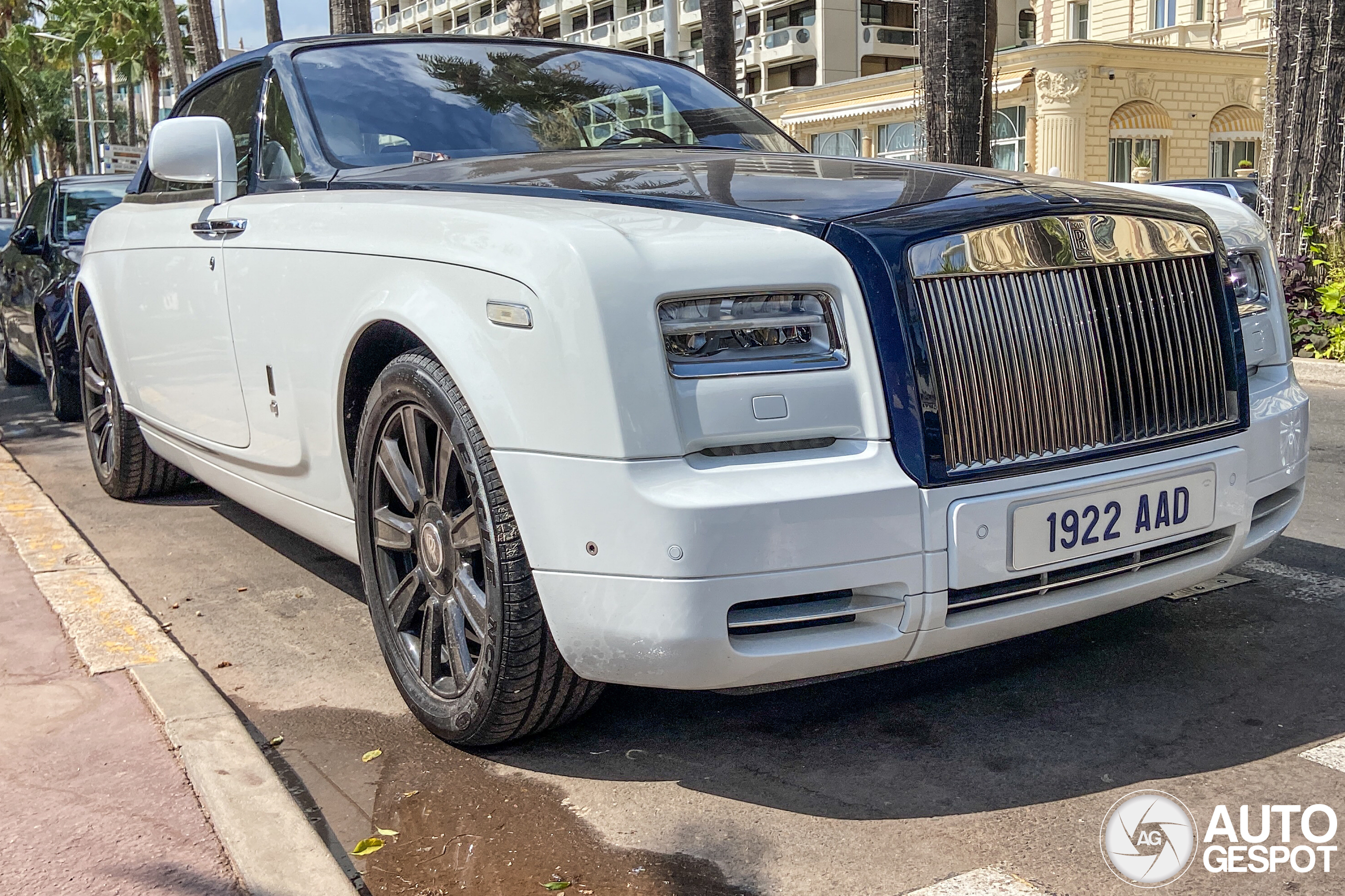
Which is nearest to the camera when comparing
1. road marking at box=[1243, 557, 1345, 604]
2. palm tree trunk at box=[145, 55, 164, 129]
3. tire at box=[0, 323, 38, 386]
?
road marking at box=[1243, 557, 1345, 604]

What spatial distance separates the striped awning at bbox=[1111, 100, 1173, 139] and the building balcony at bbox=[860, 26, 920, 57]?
19234mm

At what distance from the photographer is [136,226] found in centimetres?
476

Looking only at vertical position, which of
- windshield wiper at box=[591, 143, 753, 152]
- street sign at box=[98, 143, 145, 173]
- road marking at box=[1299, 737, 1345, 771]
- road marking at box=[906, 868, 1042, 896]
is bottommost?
road marking at box=[1299, 737, 1345, 771]

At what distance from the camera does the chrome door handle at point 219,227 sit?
3.76m

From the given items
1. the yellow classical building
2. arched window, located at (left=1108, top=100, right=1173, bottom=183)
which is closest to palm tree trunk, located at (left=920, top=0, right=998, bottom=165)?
the yellow classical building

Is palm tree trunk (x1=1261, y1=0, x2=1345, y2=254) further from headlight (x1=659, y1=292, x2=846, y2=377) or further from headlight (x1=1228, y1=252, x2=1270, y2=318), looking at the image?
headlight (x1=659, y1=292, x2=846, y2=377)

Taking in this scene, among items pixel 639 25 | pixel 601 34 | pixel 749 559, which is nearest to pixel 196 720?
pixel 749 559

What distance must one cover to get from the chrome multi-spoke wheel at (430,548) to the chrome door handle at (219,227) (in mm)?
1092

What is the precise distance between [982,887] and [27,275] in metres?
8.38

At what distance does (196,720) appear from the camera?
303 cm

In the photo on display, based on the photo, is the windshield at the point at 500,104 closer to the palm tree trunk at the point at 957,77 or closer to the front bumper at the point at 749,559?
the front bumper at the point at 749,559

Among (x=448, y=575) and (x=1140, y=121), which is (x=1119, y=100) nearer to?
(x=1140, y=121)

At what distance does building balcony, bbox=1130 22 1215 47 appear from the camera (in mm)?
38250

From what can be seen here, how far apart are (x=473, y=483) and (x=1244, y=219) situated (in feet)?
6.74
